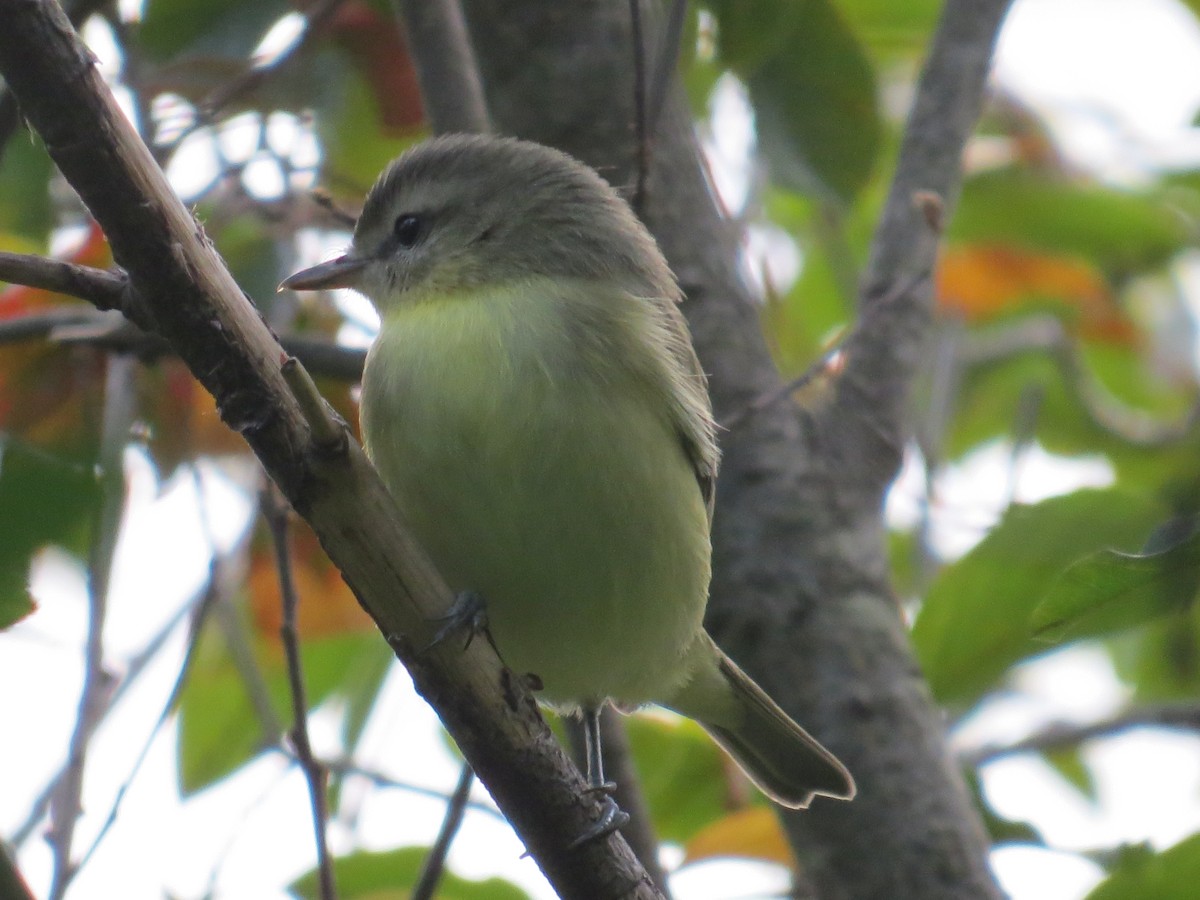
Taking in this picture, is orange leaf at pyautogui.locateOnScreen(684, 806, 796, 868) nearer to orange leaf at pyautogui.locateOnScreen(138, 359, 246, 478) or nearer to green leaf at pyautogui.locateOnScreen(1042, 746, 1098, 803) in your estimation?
orange leaf at pyautogui.locateOnScreen(138, 359, 246, 478)

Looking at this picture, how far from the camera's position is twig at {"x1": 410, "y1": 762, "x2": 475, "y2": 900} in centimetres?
305

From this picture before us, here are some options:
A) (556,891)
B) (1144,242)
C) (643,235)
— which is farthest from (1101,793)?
(556,891)

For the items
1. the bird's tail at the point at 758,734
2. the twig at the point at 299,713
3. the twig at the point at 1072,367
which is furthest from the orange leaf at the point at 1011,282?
the twig at the point at 299,713

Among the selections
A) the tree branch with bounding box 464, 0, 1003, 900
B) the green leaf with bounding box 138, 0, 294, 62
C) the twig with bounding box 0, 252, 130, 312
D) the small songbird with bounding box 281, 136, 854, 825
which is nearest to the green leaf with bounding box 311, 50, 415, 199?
the green leaf with bounding box 138, 0, 294, 62

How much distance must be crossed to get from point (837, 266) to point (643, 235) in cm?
225

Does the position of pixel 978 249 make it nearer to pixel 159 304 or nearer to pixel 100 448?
pixel 100 448

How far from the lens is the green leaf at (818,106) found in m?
4.04

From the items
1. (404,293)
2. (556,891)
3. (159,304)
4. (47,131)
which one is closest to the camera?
(47,131)

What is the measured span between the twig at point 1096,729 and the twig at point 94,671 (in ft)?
8.34

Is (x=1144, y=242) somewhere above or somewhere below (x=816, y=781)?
above

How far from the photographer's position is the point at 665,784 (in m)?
4.57

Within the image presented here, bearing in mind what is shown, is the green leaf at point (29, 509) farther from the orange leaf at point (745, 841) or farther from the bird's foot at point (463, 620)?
the orange leaf at point (745, 841)

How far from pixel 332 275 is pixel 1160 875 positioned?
2569 mm

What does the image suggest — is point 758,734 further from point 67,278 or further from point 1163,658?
point 1163,658
